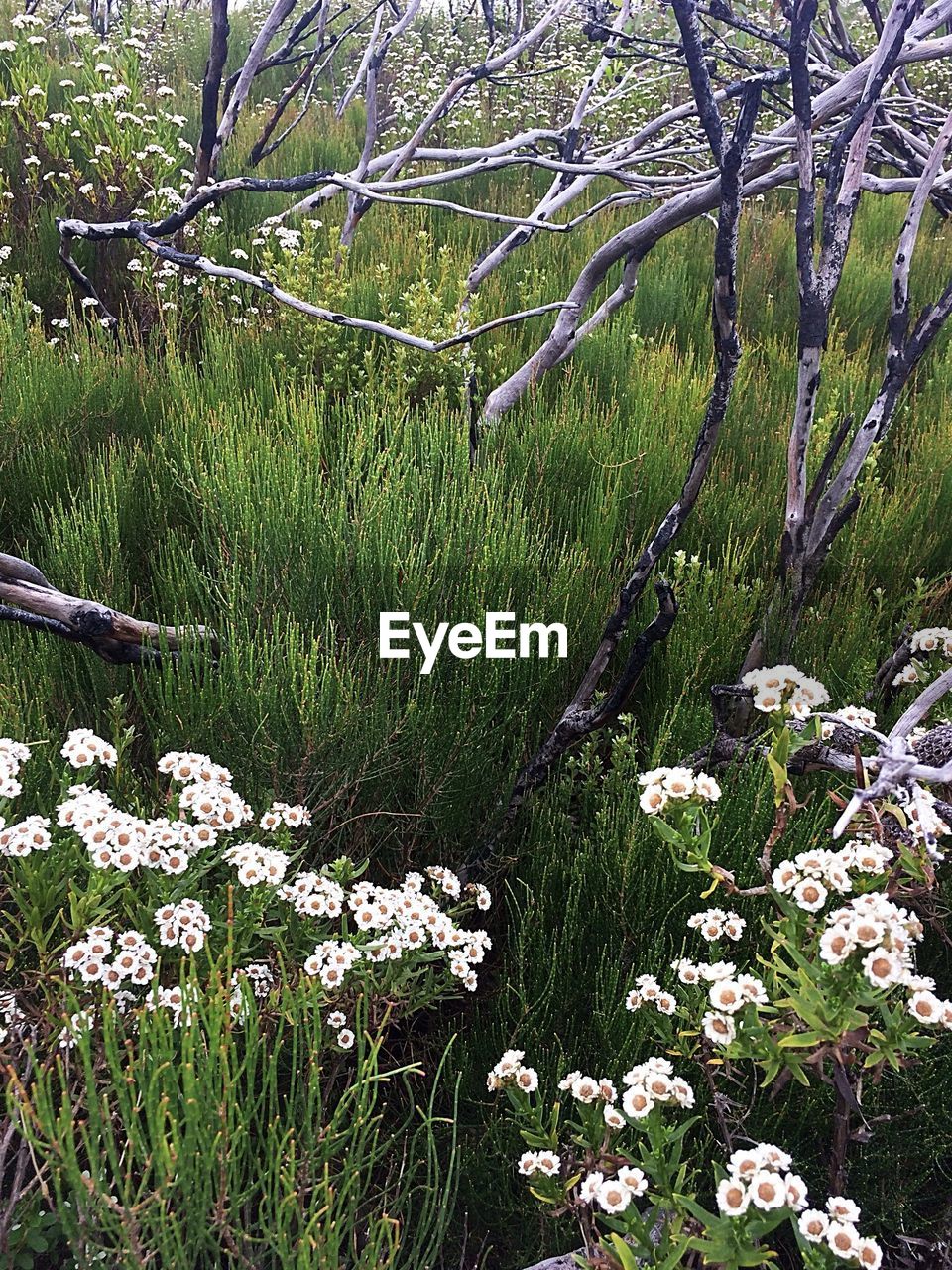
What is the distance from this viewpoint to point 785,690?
1.50 m

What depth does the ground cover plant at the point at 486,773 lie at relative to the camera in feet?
3.31

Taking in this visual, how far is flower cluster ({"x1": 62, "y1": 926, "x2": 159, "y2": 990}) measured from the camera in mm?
1095

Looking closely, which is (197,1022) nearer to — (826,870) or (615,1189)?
(615,1189)

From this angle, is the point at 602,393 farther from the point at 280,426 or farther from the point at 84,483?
the point at 84,483

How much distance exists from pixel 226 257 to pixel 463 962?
3678mm

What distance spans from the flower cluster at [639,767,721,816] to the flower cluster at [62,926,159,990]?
0.62 meters

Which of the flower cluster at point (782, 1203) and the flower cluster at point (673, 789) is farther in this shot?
the flower cluster at point (673, 789)

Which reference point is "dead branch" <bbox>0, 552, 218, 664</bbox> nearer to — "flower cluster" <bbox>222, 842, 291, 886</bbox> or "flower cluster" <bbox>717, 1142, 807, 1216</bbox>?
"flower cluster" <bbox>222, 842, 291, 886</bbox>

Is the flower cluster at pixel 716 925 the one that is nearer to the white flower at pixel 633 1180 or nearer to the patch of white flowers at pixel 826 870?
the patch of white flowers at pixel 826 870

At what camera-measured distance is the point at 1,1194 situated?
1.07 metres

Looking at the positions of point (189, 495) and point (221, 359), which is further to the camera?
point (221, 359)

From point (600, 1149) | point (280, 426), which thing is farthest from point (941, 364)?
point (600, 1149)

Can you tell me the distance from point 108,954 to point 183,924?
10 cm

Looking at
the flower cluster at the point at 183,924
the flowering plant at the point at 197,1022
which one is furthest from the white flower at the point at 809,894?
the flower cluster at the point at 183,924
